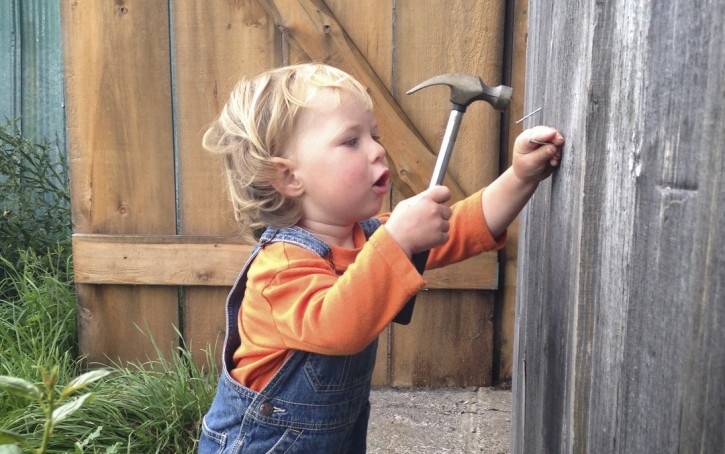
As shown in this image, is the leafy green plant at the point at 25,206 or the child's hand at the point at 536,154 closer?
the child's hand at the point at 536,154

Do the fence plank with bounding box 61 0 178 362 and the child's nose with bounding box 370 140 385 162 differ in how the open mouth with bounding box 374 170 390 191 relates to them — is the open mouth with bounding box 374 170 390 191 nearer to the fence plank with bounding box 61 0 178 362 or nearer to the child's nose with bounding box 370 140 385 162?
the child's nose with bounding box 370 140 385 162

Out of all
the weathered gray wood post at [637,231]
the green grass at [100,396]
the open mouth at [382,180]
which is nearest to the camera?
the weathered gray wood post at [637,231]

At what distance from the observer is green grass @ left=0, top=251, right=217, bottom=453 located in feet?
7.54

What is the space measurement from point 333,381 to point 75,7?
1975 mm

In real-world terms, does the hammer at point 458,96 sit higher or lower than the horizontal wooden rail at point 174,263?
higher

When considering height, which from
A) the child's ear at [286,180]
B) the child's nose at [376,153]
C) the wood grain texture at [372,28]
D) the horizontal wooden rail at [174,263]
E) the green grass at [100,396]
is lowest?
the green grass at [100,396]

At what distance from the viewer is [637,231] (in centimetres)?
93

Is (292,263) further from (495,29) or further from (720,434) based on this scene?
(495,29)

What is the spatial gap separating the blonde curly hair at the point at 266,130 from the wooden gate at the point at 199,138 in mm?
1075

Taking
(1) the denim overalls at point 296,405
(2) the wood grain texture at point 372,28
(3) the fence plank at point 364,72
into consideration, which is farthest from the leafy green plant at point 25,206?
(1) the denim overalls at point 296,405

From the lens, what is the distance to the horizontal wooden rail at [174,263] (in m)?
2.92

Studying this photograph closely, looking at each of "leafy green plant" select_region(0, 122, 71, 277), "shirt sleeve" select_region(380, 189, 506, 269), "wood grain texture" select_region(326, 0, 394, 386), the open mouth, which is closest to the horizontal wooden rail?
"leafy green plant" select_region(0, 122, 71, 277)

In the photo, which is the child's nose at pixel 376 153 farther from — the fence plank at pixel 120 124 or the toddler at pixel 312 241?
the fence plank at pixel 120 124

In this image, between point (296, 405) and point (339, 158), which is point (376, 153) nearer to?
point (339, 158)
